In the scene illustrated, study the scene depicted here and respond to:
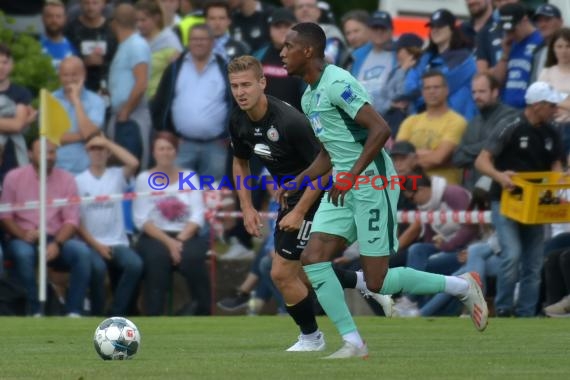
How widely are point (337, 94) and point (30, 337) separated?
4.16 metres

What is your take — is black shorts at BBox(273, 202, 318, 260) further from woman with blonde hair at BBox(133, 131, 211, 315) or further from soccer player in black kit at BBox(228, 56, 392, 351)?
→ woman with blonde hair at BBox(133, 131, 211, 315)

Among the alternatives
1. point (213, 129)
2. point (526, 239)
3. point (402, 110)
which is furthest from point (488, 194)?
point (213, 129)

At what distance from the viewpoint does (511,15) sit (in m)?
16.8

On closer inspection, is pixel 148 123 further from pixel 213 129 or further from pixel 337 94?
pixel 337 94

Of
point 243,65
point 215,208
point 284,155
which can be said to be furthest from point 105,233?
point 243,65

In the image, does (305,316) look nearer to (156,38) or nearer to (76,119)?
(76,119)

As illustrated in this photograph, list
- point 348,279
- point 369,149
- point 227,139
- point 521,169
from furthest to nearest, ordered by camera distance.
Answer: point 227,139
point 521,169
point 348,279
point 369,149

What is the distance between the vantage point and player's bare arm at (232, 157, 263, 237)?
10.8 metres

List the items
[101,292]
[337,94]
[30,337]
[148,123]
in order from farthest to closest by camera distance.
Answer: [148,123], [101,292], [30,337], [337,94]

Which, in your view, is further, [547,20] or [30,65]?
[30,65]

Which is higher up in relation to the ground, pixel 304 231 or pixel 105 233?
pixel 304 231

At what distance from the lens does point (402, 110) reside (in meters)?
17.6

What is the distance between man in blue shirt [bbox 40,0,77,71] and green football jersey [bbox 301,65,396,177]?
9.47 metres

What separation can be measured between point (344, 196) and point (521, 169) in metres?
5.75
